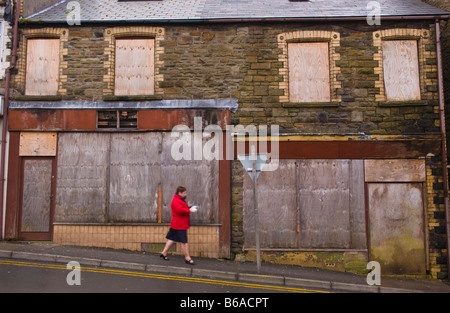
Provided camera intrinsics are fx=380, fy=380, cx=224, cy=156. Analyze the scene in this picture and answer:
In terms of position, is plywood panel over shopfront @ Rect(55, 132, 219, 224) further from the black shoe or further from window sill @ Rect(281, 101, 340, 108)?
window sill @ Rect(281, 101, 340, 108)

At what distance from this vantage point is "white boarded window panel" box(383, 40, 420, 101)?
1016 centimetres

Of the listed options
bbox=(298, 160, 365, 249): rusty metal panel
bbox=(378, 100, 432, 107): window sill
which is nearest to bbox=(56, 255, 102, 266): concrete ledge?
bbox=(298, 160, 365, 249): rusty metal panel

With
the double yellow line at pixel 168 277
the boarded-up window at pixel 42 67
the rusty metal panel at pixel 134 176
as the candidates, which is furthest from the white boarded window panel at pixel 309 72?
the boarded-up window at pixel 42 67

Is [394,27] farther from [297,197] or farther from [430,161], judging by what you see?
[297,197]

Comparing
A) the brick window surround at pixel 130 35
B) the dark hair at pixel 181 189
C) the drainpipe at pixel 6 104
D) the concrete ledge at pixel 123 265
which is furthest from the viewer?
the brick window surround at pixel 130 35

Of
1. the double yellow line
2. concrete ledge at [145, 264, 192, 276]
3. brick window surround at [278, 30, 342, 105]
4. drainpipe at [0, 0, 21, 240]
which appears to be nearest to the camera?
the double yellow line

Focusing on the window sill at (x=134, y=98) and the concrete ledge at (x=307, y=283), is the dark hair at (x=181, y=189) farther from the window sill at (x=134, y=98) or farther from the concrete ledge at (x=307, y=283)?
the window sill at (x=134, y=98)

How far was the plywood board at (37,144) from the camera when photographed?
10.0m

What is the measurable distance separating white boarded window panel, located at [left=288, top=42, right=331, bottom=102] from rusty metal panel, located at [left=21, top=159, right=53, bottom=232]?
6.86 metres

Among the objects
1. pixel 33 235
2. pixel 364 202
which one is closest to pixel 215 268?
pixel 364 202

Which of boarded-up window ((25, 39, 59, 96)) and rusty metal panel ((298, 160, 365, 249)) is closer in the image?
rusty metal panel ((298, 160, 365, 249))

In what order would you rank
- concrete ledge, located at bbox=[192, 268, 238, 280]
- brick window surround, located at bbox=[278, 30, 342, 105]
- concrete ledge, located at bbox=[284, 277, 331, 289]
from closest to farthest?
concrete ledge, located at bbox=[284, 277, 331, 289]
concrete ledge, located at bbox=[192, 268, 238, 280]
brick window surround, located at bbox=[278, 30, 342, 105]

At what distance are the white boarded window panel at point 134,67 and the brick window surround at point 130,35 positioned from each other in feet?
0.39

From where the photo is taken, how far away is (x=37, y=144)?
10.0 m
